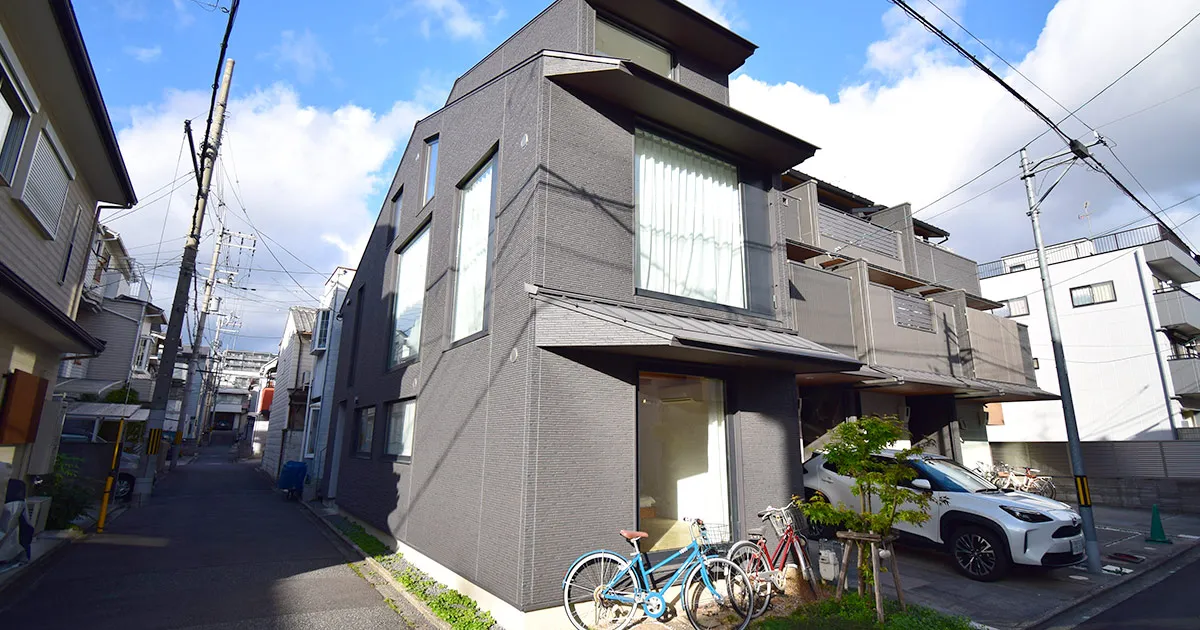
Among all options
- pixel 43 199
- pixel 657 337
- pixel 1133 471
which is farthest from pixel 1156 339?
pixel 43 199

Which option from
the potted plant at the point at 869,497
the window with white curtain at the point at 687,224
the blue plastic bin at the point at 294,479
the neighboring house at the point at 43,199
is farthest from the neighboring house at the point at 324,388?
the potted plant at the point at 869,497

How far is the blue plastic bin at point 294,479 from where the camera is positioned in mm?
16250

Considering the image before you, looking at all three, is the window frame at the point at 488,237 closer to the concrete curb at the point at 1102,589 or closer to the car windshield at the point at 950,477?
the concrete curb at the point at 1102,589

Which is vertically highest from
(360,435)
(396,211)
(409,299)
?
(396,211)

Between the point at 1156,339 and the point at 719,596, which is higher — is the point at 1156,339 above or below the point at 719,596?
above

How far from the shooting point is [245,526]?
11555mm

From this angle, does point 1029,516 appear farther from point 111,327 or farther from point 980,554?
point 111,327

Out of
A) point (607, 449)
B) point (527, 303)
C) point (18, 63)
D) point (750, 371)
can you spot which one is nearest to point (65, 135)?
point (18, 63)

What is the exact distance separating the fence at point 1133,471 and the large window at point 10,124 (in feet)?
67.2

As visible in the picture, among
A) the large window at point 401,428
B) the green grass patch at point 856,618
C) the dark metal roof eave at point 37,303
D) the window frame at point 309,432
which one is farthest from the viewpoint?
the window frame at point 309,432

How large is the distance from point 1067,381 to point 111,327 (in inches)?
1177

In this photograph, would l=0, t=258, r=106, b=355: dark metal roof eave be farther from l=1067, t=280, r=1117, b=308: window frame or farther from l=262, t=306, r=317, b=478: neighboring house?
l=1067, t=280, r=1117, b=308: window frame

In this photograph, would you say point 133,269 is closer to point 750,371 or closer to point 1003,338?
point 750,371

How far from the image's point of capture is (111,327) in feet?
69.7
